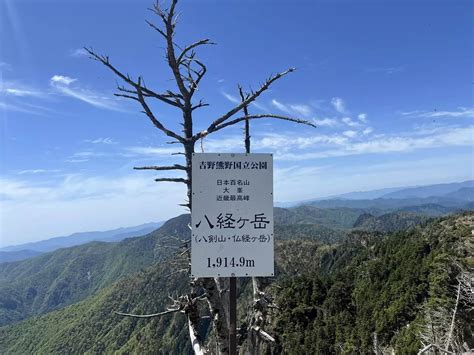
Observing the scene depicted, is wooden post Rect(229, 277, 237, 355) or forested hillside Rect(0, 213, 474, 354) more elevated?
wooden post Rect(229, 277, 237, 355)

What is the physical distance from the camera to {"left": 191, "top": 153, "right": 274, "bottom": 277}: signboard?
4.21 metres

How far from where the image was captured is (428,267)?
185 ft

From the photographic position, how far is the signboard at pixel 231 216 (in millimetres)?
4215

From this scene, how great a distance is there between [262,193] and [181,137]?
1.34 m

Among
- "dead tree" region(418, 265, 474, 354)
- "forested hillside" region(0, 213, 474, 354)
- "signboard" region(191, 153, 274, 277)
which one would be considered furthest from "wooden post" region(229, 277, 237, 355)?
"dead tree" region(418, 265, 474, 354)

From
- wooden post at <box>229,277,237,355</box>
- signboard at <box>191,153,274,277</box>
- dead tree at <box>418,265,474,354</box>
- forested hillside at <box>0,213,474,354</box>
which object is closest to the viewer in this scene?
signboard at <box>191,153,274,277</box>

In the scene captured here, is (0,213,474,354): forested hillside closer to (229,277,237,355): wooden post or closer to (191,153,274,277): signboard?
(229,277,237,355): wooden post

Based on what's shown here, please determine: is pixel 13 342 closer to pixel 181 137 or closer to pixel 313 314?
pixel 313 314

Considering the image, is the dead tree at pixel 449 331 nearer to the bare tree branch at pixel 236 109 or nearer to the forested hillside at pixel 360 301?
the forested hillside at pixel 360 301

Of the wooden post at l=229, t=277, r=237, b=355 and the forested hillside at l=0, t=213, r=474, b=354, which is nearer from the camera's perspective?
the wooden post at l=229, t=277, r=237, b=355

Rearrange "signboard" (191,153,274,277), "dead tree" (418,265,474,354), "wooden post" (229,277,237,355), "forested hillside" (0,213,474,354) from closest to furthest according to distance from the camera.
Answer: "signboard" (191,153,274,277) < "wooden post" (229,277,237,355) < "dead tree" (418,265,474,354) < "forested hillside" (0,213,474,354)

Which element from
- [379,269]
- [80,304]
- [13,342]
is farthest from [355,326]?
[13,342]

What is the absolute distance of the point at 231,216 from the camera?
4.25m

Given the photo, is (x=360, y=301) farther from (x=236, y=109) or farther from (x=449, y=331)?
(x=236, y=109)
